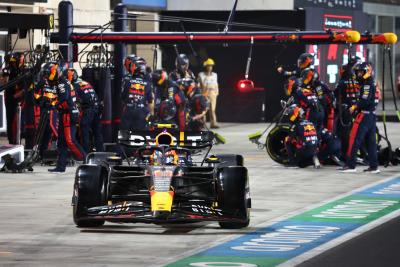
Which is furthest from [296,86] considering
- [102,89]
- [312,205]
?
[312,205]

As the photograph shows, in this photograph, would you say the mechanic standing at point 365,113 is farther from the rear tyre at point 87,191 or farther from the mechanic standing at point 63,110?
the rear tyre at point 87,191

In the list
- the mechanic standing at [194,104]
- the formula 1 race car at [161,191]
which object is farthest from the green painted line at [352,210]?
the mechanic standing at [194,104]

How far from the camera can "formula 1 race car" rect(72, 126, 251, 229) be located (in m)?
14.1

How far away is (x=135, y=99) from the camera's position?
24375 millimetres

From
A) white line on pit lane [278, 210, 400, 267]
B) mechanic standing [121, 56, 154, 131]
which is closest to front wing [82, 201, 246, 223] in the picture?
white line on pit lane [278, 210, 400, 267]

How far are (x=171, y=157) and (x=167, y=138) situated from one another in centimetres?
53

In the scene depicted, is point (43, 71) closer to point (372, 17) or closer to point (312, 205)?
point (312, 205)

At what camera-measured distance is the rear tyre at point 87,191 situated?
14250 mm

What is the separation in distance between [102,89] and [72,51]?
0.95 metres

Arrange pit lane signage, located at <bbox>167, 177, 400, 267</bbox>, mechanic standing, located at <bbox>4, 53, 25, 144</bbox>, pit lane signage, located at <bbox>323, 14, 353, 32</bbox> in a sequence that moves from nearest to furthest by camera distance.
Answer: pit lane signage, located at <bbox>167, 177, 400, 267</bbox>, mechanic standing, located at <bbox>4, 53, 25, 144</bbox>, pit lane signage, located at <bbox>323, 14, 353, 32</bbox>

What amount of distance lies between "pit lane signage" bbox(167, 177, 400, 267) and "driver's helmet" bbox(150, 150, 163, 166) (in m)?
1.49

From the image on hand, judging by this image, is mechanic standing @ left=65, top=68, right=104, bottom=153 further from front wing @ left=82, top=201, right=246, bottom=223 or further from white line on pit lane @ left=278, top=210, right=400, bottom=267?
front wing @ left=82, top=201, right=246, bottom=223

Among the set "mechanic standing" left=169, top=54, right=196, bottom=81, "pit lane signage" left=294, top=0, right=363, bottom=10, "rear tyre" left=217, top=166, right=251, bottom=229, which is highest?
"pit lane signage" left=294, top=0, right=363, bottom=10

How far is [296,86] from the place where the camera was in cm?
2322
